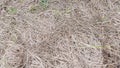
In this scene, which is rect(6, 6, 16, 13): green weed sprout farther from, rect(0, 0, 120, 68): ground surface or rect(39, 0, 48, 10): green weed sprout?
rect(39, 0, 48, 10): green weed sprout

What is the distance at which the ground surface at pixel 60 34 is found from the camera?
6.14ft

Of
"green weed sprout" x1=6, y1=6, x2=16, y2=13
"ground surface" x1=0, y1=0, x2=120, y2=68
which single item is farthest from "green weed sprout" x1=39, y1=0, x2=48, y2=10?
"green weed sprout" x1=6, y1=6, x2=16, y2=13

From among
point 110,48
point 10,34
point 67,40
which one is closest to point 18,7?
point 10,34

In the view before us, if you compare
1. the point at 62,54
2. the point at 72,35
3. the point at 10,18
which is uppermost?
the point at 10,18

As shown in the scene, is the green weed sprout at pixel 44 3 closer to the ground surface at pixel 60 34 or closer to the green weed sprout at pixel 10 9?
the ground surface at pixel 60 34

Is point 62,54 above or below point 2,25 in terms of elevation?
below

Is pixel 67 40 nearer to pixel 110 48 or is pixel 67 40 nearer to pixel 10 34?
pixel 110 48

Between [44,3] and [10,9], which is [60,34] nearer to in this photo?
[44,3]

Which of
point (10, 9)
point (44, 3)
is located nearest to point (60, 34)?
point (44, 3)

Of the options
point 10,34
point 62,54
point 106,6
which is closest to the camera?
point 62,54

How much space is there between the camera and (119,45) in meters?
1.93

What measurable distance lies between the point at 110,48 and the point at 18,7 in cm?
102

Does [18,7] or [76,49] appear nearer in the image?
[76,49]

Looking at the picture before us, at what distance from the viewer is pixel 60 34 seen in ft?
6.56
